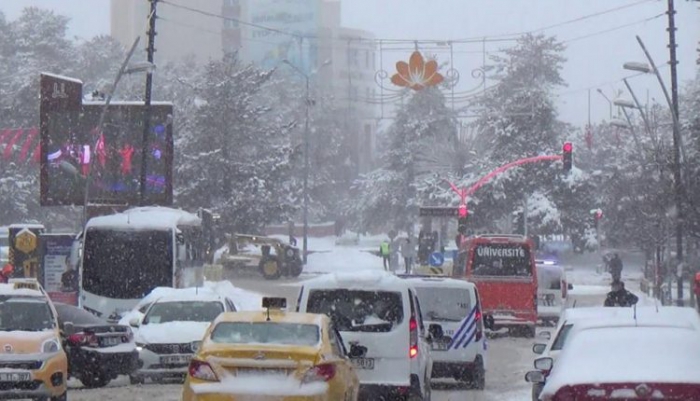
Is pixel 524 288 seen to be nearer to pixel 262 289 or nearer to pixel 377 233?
pixel 262 289

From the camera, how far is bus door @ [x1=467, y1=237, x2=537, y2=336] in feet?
112

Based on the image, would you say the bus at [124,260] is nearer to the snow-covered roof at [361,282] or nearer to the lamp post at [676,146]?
the lamp post at [676,146]

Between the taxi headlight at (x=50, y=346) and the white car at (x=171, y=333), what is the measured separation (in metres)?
3.62

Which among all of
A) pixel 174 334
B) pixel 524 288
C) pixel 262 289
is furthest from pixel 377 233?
pixel 174 334

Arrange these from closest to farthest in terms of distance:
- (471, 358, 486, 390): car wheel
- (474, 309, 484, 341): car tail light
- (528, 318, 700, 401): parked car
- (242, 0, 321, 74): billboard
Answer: (528, 318, 700, 401): parked car → (471, 358, 486, 390): car wheel → (474, 309, 484, 341): car tail light → (242, 0, 321, 74): billboard

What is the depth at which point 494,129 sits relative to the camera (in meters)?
80.9

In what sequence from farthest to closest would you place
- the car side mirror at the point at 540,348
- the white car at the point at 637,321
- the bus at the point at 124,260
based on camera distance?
1. the bus at the point at 124,260
2. the car side mirror at the point at 540,348
3. the white car at the point at 637,321

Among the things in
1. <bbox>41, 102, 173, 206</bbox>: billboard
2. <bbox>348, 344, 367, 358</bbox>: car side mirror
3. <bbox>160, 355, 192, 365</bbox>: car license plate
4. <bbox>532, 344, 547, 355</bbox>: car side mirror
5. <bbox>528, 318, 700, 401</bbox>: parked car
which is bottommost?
<bbox>160, 355, 192, 365</bbox>: car license plate

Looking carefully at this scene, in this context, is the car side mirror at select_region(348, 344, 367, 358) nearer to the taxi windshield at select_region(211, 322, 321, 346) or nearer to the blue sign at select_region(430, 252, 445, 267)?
the taxi windshield at select_region(211, 322, 321, 346)

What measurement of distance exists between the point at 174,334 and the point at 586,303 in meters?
28.2

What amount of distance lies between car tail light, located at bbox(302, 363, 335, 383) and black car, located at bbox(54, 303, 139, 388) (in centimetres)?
854

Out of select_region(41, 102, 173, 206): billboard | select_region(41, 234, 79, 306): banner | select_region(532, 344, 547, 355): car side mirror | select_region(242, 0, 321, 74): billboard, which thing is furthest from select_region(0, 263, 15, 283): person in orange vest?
select_region(242, 0, 321, 74): billboard

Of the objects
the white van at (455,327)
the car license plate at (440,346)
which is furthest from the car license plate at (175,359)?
the car license plate at (440,346)

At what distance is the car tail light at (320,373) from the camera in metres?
12.8
